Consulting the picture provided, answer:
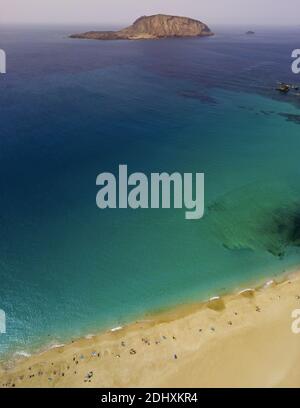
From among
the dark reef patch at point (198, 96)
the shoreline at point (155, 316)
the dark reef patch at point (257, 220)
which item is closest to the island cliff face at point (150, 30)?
the dark reef patch at point (198, 96)

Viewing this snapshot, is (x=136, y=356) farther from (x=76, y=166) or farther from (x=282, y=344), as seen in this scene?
(x=76, y=166)

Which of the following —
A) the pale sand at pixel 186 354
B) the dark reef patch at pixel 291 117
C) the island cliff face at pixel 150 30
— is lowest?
the pale sand at pixel 186 354

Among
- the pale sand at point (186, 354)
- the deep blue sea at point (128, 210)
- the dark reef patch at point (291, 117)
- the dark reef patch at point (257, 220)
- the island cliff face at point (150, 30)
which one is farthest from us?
the island cliff face at point (150, 30)

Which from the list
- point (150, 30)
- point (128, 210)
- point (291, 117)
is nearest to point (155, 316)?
point (128, 210)

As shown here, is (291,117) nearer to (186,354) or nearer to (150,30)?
(186,354)

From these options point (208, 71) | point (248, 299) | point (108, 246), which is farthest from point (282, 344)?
point (208, 71)

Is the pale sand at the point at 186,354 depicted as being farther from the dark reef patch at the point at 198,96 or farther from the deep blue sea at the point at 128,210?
the dark reef patch at the point at 198,96

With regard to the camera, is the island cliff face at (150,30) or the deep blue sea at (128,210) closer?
the deep blue sea at (128,210)
